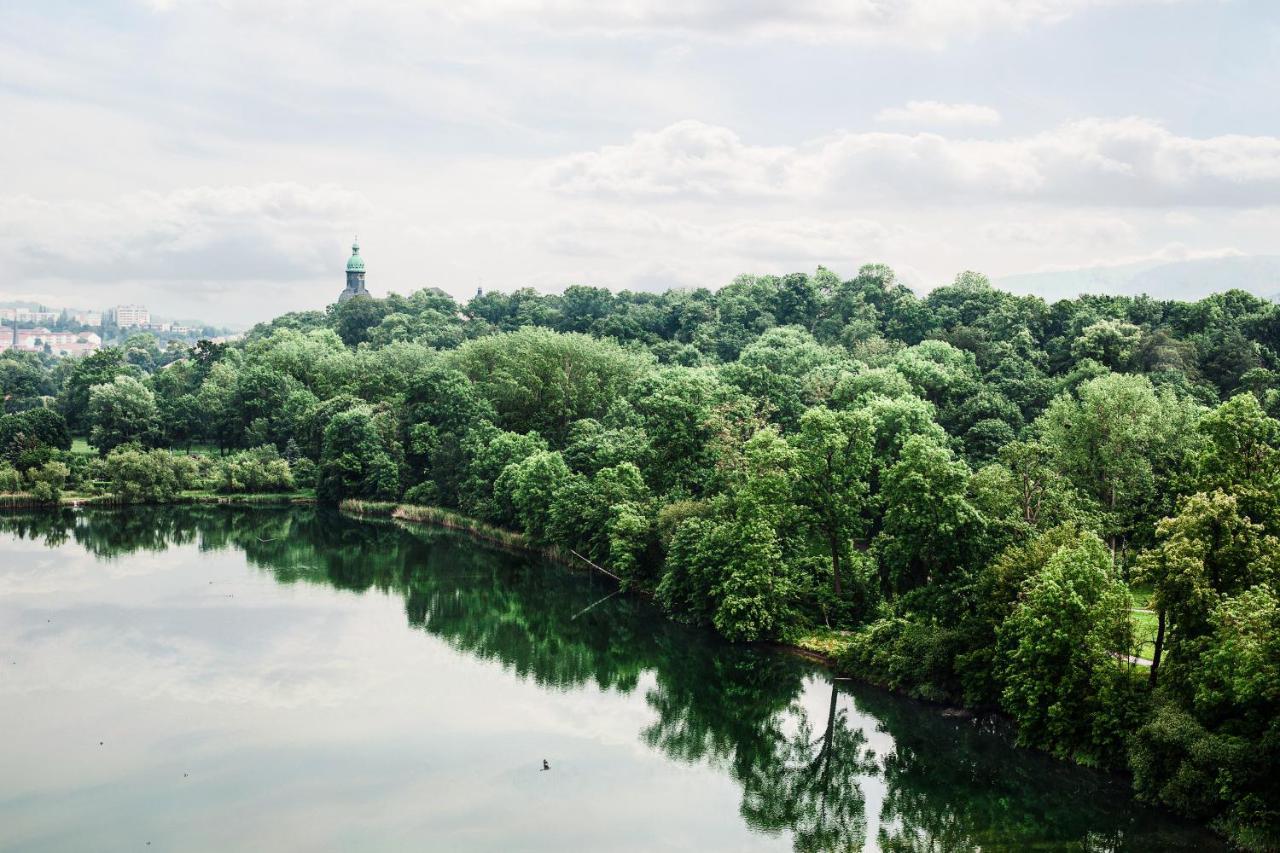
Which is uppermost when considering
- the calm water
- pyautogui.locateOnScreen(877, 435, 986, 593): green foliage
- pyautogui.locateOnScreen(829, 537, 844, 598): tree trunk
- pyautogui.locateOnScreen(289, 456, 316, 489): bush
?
pyautogui.locateOnScreen(877, 435, 986, 593): green foliage

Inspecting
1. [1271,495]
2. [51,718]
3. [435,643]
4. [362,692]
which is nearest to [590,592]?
[435,643]

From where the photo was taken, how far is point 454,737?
2905 centimetres

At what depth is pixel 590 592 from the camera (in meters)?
45.5

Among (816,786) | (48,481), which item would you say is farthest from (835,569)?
(48,481)

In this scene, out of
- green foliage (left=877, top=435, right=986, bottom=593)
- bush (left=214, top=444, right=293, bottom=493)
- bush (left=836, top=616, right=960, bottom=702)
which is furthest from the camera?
bush (left=214, top=444, right=293, bottom=493)

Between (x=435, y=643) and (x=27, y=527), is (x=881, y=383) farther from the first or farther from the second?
(x=27, y=527)

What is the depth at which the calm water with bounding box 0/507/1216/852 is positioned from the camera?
23953 millimetres

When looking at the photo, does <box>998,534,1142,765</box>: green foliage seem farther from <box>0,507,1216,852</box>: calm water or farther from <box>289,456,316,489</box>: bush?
<box>289,456,316,489</box>: bush

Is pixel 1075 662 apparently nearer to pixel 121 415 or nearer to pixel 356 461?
pixel 356 461

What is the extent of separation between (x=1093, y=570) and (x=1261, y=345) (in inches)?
1482

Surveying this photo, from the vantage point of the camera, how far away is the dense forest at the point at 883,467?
2438 cm

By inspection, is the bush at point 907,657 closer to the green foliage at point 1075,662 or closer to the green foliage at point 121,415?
the green foliage at point 1075,662

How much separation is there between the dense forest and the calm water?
6.30 ft

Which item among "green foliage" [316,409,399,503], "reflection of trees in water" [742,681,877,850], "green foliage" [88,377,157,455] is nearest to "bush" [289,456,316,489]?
"green foliage" [316,409,399,503]
